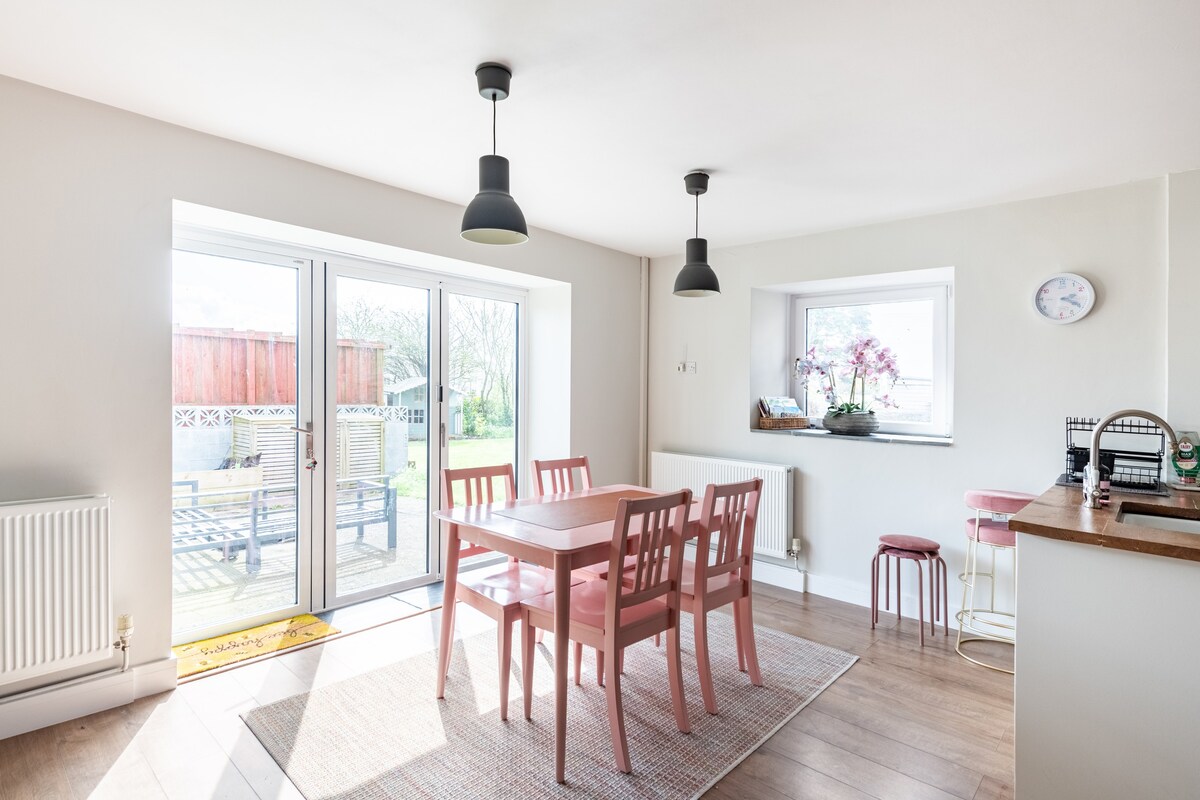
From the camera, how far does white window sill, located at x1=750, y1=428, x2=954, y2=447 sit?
11.9ft

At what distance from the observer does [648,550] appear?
7.34 ft

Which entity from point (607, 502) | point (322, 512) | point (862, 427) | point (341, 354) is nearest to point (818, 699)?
point (607, 502)

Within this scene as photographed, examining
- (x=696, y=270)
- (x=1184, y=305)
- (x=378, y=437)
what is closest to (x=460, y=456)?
(x=378, y=437)

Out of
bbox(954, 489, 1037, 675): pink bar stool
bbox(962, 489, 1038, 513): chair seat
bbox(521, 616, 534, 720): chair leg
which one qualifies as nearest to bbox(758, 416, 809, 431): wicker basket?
bbox(954, 489, 1037, 675): pink bar stool

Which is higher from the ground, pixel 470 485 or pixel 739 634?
pixel 470 485

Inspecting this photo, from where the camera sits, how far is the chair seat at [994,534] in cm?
298

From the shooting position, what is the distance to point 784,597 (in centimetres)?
396

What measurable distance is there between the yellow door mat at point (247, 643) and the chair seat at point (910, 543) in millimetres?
3026

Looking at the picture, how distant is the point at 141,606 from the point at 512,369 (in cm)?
262

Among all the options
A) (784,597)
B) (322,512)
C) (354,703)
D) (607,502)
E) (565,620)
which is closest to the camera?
(565,620)

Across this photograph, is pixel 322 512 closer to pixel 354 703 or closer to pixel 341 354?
pixel 341 354

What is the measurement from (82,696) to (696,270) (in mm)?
3097

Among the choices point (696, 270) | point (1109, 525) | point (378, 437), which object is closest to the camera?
point (1109, 525)

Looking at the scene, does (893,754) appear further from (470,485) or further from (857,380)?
(857,380)
